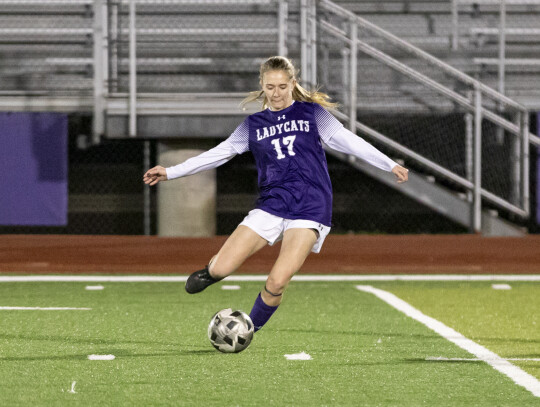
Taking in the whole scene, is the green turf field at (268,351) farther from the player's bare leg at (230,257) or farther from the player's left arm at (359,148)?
the player's left arm at (359,148)

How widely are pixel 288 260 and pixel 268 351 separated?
0.79 meters

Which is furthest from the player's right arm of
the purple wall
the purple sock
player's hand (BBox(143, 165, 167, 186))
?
the purple wall

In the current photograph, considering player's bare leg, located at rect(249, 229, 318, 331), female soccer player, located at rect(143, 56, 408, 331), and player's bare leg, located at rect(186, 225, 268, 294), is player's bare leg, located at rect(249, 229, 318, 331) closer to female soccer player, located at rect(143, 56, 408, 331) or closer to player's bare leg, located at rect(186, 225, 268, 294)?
female soccer player, located at rect(143, 56, 408, 331)

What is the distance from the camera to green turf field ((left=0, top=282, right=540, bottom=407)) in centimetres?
509

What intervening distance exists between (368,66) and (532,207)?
10.3 ft

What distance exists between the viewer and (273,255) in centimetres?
1278

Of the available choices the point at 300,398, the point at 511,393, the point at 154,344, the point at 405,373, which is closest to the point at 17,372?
the point at 154,344

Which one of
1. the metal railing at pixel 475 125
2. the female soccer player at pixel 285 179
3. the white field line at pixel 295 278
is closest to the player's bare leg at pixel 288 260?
the female soccer player at pixel 285 179

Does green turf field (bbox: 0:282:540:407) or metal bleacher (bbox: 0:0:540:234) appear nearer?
green turf field (bbox: 0:282:540:407)

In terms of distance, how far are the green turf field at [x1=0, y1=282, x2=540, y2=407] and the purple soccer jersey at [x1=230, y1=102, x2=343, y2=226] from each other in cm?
91

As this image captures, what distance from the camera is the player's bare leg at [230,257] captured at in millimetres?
6023

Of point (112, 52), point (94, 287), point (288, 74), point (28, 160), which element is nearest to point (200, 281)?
point (288, 74)

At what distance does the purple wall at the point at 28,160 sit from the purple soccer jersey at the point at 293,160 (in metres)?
7.78

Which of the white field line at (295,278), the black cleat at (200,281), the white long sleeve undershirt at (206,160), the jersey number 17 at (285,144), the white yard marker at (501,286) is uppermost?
the jersey number 17 at (285,144)
